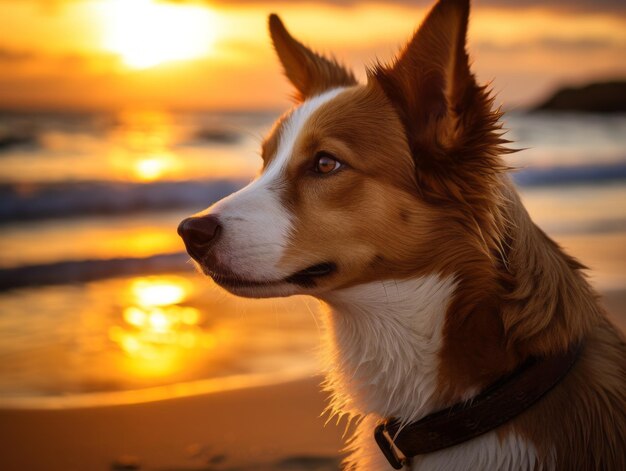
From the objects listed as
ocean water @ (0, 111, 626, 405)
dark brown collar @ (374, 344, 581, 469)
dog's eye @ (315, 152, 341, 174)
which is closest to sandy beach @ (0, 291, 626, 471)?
ocean water @ (0, 111, 626, 405)

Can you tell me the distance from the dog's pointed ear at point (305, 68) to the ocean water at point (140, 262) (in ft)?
1.08

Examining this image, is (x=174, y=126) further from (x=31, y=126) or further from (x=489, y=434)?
(x=489, y=434)

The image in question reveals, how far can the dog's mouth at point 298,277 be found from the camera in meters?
2.51

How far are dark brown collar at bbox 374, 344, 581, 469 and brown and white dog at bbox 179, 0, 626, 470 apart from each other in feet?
0.11

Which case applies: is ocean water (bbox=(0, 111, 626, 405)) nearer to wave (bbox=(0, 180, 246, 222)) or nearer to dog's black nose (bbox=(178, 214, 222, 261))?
wave (bbox=(0, 180, 246, 222))

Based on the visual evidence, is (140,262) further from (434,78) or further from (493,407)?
(493,407)

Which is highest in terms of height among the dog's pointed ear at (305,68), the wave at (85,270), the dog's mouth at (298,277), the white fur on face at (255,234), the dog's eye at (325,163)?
the dog's pointed ear at (305,68)

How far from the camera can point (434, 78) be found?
2.41 metres

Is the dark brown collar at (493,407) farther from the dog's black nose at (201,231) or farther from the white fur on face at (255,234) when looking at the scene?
the dog's black nose at (201,231)

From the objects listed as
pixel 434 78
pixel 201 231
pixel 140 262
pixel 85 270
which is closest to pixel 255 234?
pixel 201 231

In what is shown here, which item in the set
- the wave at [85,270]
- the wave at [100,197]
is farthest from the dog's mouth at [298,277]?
the wave at [100,197]

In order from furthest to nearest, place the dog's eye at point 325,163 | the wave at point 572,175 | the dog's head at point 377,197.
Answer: the wave at point 572,175 → the dog's eye at point 325,163 → the dog's head at point 377,197

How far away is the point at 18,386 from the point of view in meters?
4.56

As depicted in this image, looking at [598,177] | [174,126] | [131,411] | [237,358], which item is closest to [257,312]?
[237,358]
